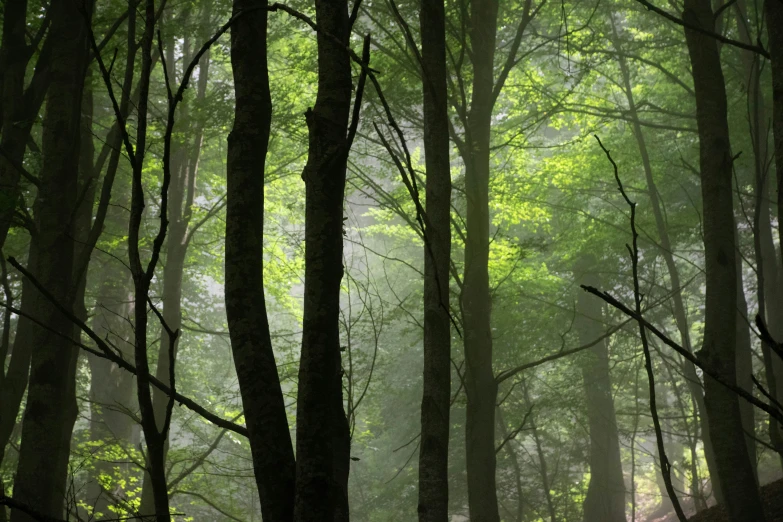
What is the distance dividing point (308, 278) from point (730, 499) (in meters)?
3.96

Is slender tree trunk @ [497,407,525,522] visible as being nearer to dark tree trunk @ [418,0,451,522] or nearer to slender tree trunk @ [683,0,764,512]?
slender tree trunk @ [683,0,764,512]

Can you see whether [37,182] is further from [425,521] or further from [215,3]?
[215,3]

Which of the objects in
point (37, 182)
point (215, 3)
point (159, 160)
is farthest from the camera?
point (159, 160)

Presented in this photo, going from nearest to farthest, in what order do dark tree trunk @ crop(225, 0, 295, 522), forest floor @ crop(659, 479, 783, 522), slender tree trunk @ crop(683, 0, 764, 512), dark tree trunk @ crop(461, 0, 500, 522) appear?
dark tree trunk @ crop(225, 0, 295, 522) < slender tree trunk @ crop(683, 0, 764, 512) < forest floor @ crop(659, 479, 783, 522) < dark tree trunk @ crop(461, 0, 500, 522)

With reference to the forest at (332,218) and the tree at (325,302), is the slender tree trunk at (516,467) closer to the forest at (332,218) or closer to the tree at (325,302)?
the forest at (332,218)

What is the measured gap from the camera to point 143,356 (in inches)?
55.2

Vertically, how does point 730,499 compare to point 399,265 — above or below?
below

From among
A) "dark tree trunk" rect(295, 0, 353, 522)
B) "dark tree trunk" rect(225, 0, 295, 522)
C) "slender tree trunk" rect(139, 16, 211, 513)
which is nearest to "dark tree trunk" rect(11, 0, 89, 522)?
"dark tree trunk" rect(225, 0, 295, 522)

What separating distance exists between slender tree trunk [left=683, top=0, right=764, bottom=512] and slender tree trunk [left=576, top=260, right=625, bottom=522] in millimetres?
12434

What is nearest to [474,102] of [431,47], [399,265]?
[431,47]

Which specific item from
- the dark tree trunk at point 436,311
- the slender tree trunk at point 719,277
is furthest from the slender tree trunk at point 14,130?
the slender tree trunk at point 719,277

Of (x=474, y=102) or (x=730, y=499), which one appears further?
(x=474, y=102)

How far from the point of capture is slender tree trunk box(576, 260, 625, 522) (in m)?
17.1

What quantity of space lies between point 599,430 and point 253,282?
18.3m
